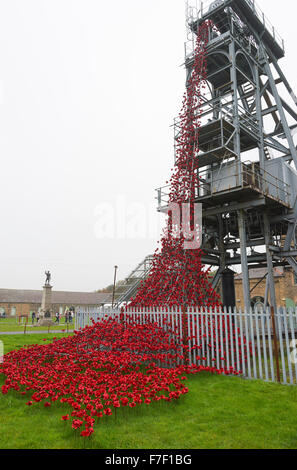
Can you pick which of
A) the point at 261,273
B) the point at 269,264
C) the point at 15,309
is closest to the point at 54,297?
the point at 15,309

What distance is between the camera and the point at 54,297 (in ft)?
209

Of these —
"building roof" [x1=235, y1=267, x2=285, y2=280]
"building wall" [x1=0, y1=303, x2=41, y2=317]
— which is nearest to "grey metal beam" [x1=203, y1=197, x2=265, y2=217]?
"building roof" [x1=235, y1=267, x2=285, y2=280]

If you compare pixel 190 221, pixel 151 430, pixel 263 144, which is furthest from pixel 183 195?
pixel 151 430

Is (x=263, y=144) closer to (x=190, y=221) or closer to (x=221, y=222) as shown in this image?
(x=221, y=222)

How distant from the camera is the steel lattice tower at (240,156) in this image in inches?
530

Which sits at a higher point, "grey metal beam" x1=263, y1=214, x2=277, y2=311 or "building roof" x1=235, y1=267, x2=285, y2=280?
"building roof" x1=235, y1=267, x2=285, y2=280

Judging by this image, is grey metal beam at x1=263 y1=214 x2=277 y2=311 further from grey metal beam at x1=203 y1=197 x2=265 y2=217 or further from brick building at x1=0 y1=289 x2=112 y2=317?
brick building at x1=0 y1=289 x2=112 y2=317

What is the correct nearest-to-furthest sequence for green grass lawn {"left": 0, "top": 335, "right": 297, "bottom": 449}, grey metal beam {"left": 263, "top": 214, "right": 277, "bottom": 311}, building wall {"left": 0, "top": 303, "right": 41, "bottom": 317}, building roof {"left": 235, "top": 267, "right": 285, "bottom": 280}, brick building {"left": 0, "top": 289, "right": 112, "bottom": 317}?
green grass lawn {"left": 0, "top": 335, "right": 297, "bottom": 449}, grey metal beam {"left": 263, "top": 214, "right": 277, "bottom": 311}, building roof {"left": 235, "top": 267, "right": 285, "bottom": 280}, building wall {"left": 0, "top": 303, "right": 41, "bottom": 317}, brick building {"left": 0, "top": 289, "right": 112, "bottom": 317}

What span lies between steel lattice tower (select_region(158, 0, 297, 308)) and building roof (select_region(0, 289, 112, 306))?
45.9m

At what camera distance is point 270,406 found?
5469 mm

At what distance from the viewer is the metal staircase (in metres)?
13.6

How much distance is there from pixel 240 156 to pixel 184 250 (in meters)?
5.48

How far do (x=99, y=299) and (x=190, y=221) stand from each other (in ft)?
Result: 190
